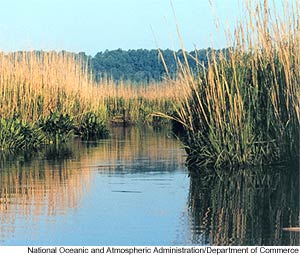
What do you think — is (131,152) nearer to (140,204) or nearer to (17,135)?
(17,135)

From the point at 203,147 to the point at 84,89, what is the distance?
13.9 metres

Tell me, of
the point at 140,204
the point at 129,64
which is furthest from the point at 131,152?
the point at 129,64

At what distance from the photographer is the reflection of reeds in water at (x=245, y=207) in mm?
7141

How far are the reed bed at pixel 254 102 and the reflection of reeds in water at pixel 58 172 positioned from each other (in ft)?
4.77

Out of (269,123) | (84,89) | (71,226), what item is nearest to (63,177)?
(269,123)

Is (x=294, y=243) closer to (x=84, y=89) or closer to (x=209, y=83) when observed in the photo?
(x=209, y=83)

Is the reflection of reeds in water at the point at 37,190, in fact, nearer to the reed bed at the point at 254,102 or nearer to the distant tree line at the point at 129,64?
the reed bed at the point at 254,102

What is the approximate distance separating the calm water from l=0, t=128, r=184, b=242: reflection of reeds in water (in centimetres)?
1

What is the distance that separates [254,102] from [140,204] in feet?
12.1

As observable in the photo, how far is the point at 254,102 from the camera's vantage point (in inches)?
477

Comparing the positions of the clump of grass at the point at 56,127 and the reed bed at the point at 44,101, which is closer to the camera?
the reed bed at the point at 44,101

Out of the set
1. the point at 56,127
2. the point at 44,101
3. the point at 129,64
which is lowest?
the point at 56,127

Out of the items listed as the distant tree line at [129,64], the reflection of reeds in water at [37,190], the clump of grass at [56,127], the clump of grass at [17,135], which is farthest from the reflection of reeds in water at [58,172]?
the distant tree line at [129,64]

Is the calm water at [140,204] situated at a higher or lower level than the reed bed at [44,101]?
lower
